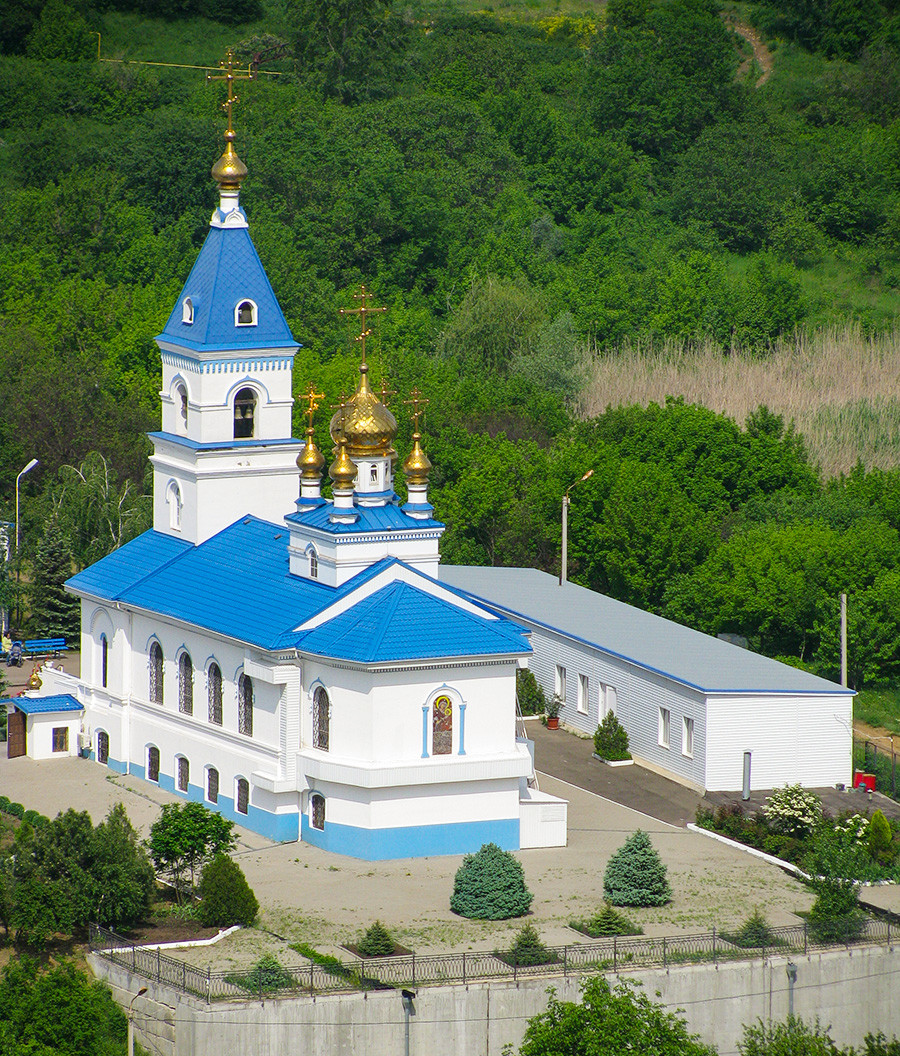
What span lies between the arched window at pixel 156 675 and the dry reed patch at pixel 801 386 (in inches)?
1193

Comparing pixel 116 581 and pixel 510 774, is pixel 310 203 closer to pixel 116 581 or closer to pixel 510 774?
pixel 116 581

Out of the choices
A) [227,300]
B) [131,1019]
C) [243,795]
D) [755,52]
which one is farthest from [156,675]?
[755,52]

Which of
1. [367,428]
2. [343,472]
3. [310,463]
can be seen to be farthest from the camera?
[310,463]

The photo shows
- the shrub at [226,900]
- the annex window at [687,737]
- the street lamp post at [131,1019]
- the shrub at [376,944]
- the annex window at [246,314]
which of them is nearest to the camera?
the street lamp post at [131,1019]

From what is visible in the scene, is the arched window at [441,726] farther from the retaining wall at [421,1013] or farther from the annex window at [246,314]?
the annex window at [246,314]

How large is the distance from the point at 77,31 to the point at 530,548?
2506 inches

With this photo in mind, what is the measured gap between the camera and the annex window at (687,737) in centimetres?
5794

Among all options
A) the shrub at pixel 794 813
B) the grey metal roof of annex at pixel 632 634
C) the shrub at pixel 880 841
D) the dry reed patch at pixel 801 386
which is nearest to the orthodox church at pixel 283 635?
the shrub at pixel 794 813

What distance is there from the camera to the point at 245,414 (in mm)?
59688

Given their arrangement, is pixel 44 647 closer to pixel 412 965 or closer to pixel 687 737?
pixel 687 737

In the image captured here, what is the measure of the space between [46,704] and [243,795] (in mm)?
8058

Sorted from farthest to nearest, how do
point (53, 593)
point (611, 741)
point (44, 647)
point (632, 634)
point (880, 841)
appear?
point (53, 593) < point (44, 647) < point (632, 634) < point (611, 741) < point (880, 841)

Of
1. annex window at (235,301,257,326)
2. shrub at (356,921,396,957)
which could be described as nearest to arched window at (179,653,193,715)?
annex window at (235,301,257,326)

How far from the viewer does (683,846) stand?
53500 mm
